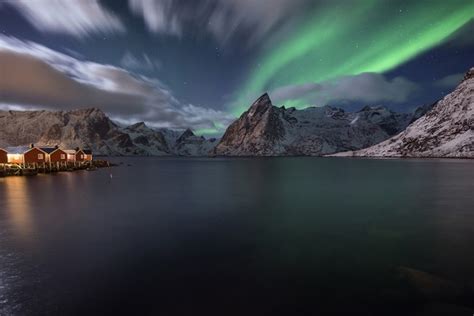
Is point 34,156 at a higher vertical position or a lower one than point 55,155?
lower

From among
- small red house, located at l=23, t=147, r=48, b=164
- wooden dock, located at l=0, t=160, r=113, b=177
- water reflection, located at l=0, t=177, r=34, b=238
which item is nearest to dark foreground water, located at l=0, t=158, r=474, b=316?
water reflection, located at l=0, t=177, r=34, b=238

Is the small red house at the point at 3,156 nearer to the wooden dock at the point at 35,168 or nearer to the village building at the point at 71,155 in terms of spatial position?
the wooden dock at the point at 35,168

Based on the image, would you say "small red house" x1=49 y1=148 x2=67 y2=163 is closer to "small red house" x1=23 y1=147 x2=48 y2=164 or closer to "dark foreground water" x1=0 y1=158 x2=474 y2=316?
"small red house" x1=23 y1=147 x2=48 y2=164

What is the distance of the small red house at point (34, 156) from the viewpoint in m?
91.3

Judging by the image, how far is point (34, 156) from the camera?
3711 inches

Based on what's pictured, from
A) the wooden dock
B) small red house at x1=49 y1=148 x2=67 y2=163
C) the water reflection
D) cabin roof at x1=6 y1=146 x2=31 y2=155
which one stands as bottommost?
the water reflection

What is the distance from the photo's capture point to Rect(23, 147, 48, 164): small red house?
9127cm

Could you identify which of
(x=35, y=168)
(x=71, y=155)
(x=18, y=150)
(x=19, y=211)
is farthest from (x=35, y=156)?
(x=19, y=211)

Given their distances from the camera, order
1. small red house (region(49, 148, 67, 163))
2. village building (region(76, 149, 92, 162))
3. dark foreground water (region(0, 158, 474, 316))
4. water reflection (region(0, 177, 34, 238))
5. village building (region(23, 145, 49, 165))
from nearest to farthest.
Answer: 1. dark foreground water (region(0, 158, 474, 316))
2. water reflection (region(0, 177, 34, 238))
3. village building (region(23, 145, 49, 165))
4. small red house (region(49, 148, 67, 163))
5. village building (region(76, 149, 92, 162))

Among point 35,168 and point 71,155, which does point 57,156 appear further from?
point 35,168

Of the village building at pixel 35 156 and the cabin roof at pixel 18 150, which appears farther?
the village building at pixel 35 156

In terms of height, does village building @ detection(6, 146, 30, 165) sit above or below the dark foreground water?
above

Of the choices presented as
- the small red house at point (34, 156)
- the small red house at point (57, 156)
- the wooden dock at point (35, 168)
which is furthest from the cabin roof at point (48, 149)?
the wooden dock at point (35, 168)

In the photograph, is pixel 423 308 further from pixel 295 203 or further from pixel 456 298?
pixel 295 203
